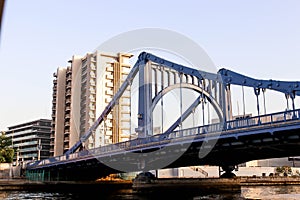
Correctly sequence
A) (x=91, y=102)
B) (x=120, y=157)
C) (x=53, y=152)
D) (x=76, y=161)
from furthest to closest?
1. (x=53, y=152)
2. (x=91, y=102)
3. (x=76, y=161)
4. (x=120, y=157)

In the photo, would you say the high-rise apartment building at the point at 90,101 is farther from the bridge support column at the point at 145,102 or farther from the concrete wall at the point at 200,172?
the bridge support column at the point at 145,102

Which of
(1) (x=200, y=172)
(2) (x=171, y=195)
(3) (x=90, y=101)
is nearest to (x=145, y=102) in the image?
(2) (x=171, y=195)

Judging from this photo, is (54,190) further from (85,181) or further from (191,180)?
(191,180)

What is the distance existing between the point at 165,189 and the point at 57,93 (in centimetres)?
7668

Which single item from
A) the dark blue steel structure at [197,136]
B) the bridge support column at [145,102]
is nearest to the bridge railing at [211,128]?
the dark blue steel structure at [197,136]

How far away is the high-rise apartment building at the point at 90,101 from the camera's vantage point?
11099 centimetres

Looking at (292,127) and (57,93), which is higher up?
(57,93)

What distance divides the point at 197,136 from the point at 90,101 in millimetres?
73757

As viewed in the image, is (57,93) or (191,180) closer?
(191,180)

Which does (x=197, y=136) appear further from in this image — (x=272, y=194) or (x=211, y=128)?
(x=272, y=194)

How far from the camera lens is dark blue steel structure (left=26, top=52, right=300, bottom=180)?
3478cm

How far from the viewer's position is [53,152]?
11875cm

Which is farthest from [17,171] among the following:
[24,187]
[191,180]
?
[191,180]

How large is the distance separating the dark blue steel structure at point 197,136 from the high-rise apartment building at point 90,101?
31.3 metres
